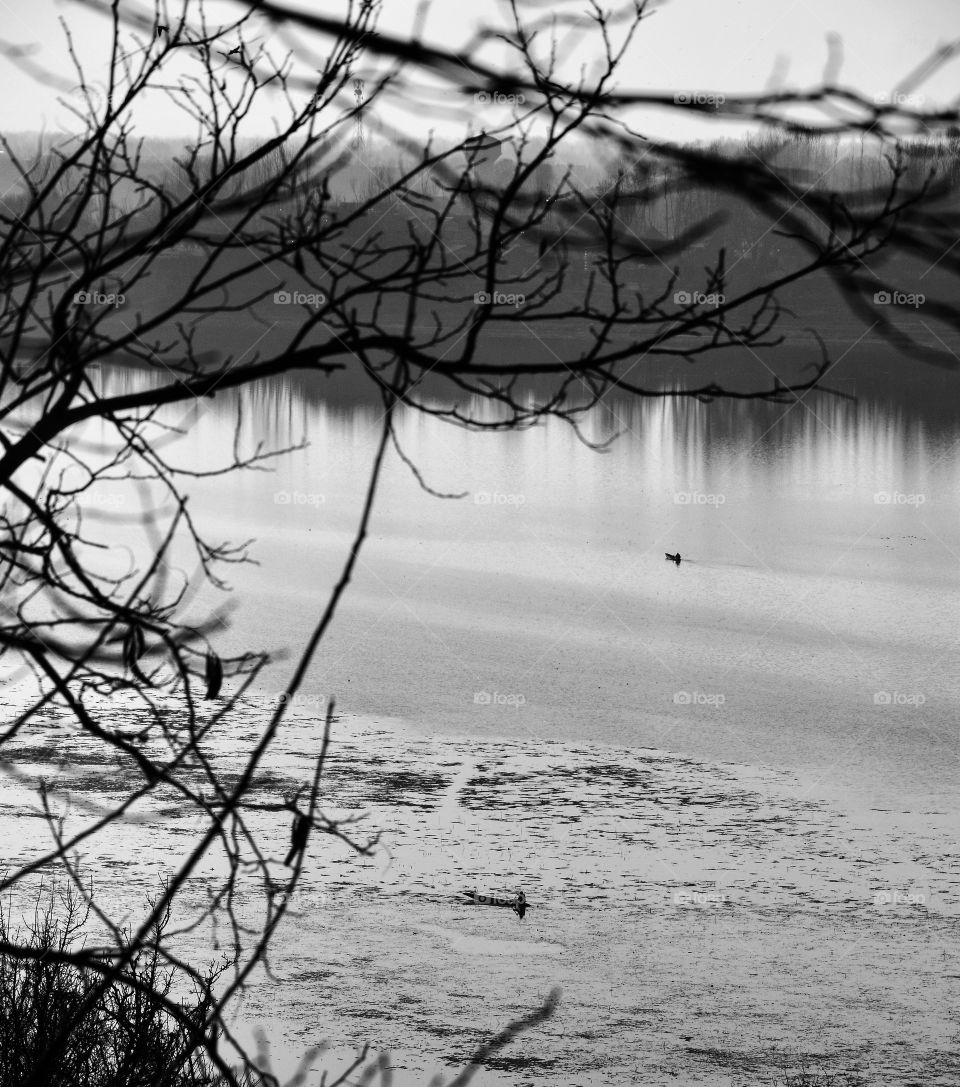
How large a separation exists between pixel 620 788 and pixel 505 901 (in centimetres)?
318

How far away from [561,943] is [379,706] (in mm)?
7397

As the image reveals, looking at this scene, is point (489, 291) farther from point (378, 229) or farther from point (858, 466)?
point (858, 466)

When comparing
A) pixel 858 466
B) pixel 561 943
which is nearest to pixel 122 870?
pixel 561 943
